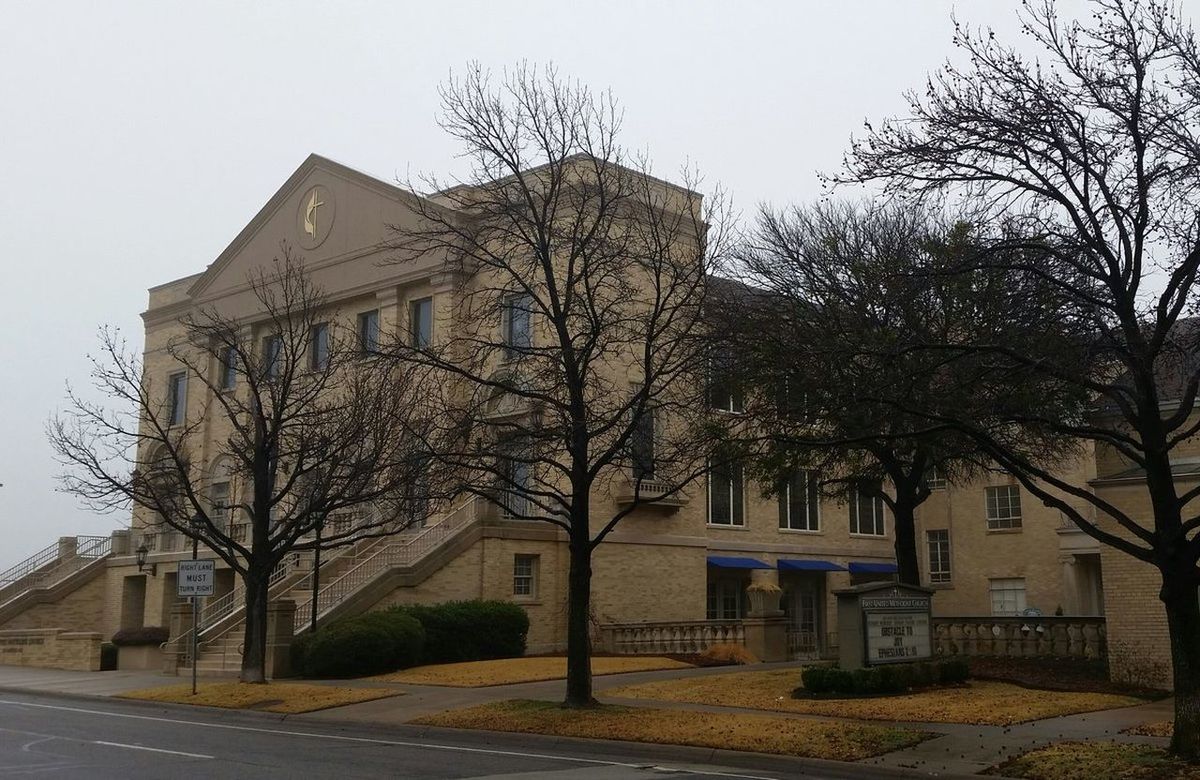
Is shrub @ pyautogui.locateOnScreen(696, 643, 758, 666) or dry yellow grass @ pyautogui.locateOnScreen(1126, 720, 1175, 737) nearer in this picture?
dry yellow grass @ pyautogui.locateOnScreen(1126, 720, 1175, 737)

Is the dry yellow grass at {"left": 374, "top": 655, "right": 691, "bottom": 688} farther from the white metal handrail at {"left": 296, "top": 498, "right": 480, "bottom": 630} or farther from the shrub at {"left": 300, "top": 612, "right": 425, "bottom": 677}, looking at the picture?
the white metal handrail at {"left": 296, "top": 498, "right": 480, "bottom": 630}

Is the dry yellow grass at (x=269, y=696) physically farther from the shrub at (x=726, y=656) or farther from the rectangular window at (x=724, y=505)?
the rectangular window at (x=724, y=505)

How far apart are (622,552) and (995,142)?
23.5 meters

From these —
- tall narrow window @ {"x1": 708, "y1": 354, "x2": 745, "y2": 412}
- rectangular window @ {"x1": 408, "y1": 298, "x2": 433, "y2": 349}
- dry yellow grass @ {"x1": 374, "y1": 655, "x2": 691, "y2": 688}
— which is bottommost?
dry yellow grass @ {"x1": 374, "y1": 655, "x2": 691, "y2": 688}

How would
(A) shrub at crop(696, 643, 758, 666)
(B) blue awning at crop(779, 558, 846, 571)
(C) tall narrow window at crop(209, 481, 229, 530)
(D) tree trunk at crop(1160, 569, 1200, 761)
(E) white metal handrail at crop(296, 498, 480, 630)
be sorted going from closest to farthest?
(D) tree trunk at crop(1160, 569, 1200, 761)
(A) shrub at crop(696, 643, 758, 666)
(E) white metal handrail at crop(296, 498, 480, 630)
(B) blue awning at crop(779, 558, 846, 571)
(C) tall narrow window at crop(209, 481, 229, 530)

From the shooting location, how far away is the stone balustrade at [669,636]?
1257 inches

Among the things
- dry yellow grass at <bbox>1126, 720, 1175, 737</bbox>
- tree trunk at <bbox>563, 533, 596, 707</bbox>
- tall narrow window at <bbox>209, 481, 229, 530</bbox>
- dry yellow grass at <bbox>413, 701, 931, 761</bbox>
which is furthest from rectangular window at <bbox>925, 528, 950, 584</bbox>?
dry yellow grass at <bbox>1126, 720, 1175, 737</bbox>

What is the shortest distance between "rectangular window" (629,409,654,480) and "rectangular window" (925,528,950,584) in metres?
26.2

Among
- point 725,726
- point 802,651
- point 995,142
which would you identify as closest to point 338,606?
point 725,726

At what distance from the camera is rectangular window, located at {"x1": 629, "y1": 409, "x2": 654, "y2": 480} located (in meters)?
19.7

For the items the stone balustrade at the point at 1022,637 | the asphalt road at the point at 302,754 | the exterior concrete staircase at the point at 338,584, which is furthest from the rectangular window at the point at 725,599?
the asphalt road at the point at 302,754

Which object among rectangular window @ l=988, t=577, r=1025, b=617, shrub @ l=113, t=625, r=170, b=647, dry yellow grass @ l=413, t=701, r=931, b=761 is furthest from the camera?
rectangular window @ l=988, t=577, r=1025, b=617

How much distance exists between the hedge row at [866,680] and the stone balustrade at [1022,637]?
96.0 inches

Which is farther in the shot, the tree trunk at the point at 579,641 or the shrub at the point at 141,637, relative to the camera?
the shrub at the point at 141,637
